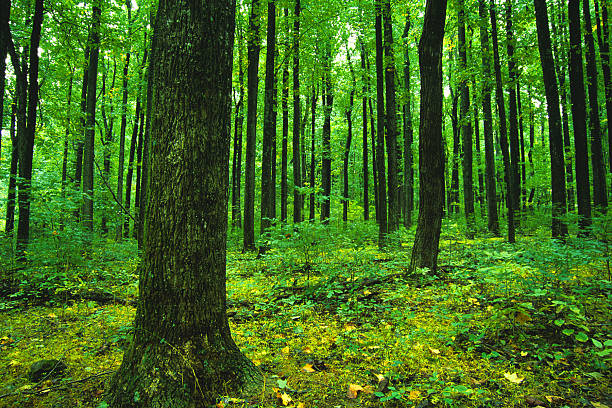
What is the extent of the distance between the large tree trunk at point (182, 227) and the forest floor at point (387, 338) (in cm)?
42

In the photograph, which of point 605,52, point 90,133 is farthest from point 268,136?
point 605,52

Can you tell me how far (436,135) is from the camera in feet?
19.5

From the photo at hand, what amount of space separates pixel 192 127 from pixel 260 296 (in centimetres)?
401

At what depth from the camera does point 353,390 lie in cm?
266

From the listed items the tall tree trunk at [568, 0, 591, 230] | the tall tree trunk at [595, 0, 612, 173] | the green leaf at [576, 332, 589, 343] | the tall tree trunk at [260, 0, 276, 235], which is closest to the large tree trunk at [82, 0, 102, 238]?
the tall tree trunk at [260, 0, 276, 235]

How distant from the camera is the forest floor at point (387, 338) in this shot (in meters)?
2.60

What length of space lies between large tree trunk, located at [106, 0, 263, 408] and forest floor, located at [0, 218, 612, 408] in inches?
16.7

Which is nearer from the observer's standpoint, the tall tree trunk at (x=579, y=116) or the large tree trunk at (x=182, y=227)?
the large tree trunk at (x=182, y=227)

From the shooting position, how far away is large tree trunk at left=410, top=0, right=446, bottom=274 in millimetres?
5902

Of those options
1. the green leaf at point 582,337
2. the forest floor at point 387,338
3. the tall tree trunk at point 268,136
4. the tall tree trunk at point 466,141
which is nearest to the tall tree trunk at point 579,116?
the forest floor at point 387,338

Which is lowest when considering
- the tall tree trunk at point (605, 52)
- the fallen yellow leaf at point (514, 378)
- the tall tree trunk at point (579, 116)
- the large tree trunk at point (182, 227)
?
the fallen yellow leaf at point (514, 378)

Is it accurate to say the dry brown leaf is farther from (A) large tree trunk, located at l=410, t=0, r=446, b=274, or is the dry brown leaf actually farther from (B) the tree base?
(A) large tree trunk, located at l=410, t=0, r=446, b=274

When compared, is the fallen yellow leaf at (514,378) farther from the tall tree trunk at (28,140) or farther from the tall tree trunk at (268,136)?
the tall tree trunk at (28,140)

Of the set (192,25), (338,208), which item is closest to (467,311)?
(192,25)
